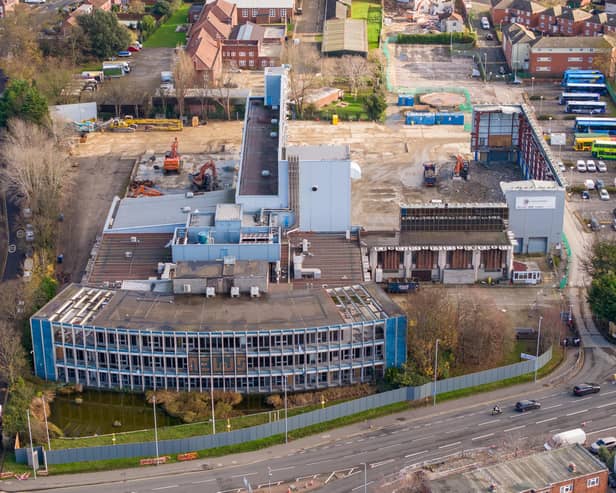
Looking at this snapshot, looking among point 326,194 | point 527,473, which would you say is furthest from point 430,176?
point 527,473

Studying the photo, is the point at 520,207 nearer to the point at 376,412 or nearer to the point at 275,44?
the point at 376,412

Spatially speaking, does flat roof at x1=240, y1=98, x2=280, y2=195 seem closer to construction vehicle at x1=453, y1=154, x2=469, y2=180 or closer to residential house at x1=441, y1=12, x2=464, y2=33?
construction vehicle at x1=453, y1=154, x2=469, y2=180

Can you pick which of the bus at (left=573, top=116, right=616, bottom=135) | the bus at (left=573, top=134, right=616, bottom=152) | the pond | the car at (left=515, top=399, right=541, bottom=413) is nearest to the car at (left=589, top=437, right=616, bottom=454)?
the car at (left=515, top=399, right=541, bottom=413)

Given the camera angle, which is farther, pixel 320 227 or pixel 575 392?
pixel 320 227

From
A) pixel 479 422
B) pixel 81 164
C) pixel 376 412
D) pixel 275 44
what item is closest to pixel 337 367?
pixel 376 412

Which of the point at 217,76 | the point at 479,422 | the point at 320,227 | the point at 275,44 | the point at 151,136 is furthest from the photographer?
the point at 275,44

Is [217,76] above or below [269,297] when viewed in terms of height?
above

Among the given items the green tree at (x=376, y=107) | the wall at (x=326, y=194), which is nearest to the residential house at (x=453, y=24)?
the green tree at (x=376, y=107)
